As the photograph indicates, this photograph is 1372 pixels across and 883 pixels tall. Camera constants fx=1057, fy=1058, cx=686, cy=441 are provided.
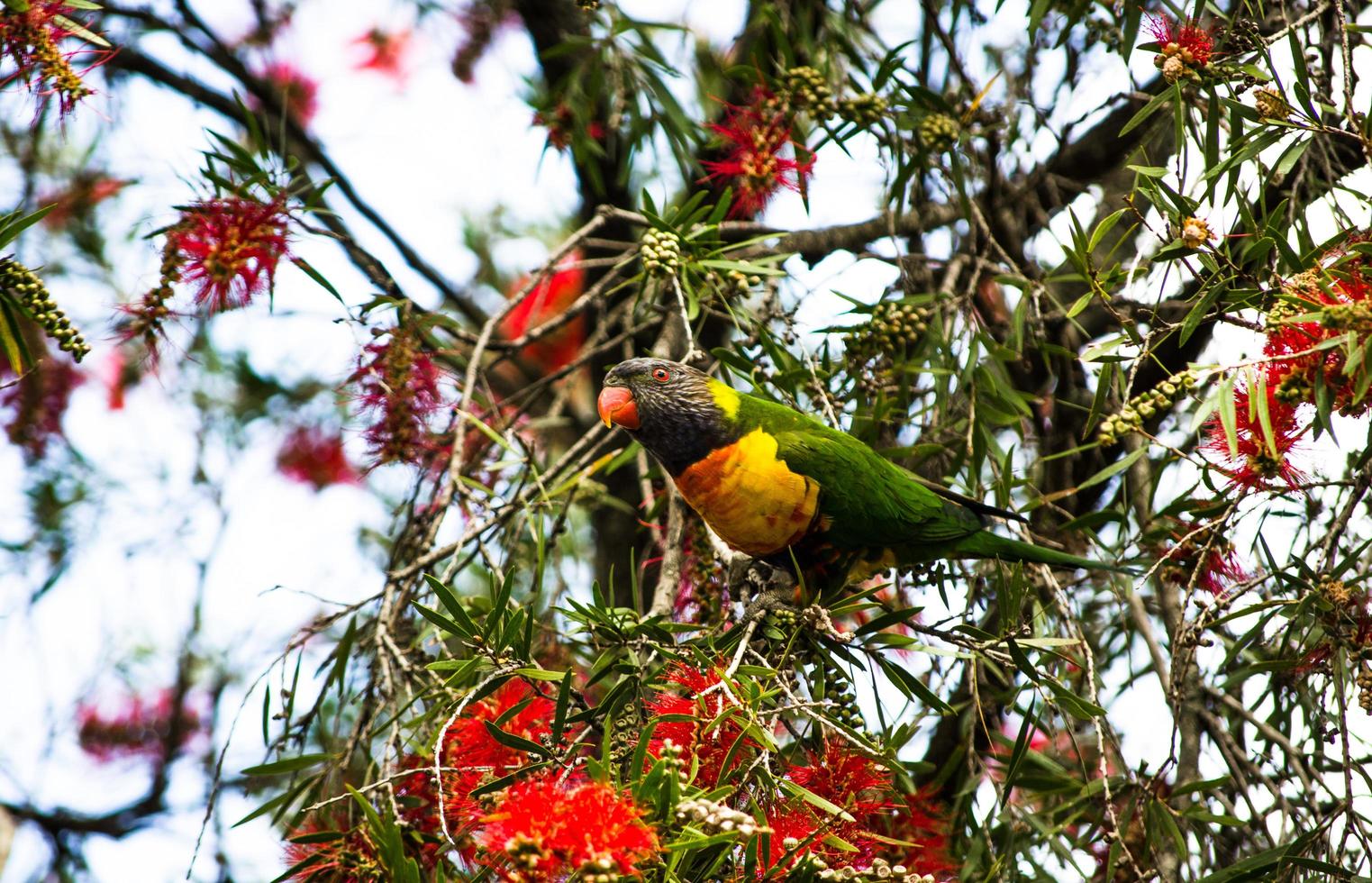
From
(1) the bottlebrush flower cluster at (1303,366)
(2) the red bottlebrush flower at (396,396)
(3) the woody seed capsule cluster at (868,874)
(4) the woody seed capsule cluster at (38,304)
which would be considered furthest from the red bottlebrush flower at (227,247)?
(1) the bottlebrush flower cluster at (1303,366)

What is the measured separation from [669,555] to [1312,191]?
147 cm

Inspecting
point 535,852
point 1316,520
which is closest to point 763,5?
point 1316,520

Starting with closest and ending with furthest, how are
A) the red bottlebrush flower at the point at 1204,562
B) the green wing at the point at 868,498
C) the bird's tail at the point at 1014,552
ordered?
the red bottlebrush flower at the point at 1204,562
the bird's tail at the point at 1014,552
the green wing at the point at 868,498

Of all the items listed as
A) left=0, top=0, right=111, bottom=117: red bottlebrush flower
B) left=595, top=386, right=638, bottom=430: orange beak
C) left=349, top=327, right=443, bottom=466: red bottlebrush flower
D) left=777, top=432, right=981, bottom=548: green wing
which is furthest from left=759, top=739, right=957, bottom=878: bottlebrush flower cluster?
left=0, top=0, right=111, bottom=117: red bottlebrush flower

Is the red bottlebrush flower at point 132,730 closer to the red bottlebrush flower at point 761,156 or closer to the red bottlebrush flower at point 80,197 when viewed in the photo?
the red bottlebrush flower at point 80,197

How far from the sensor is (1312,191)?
2102 millimetres

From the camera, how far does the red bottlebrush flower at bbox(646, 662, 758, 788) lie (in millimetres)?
1389

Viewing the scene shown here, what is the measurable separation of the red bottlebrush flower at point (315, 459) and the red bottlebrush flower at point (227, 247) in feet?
5.89

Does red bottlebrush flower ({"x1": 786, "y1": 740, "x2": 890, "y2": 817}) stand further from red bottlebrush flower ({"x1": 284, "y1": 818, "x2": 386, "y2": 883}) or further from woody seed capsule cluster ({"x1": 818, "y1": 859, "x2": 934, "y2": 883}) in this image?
red bottlebrush flower ({"x1": 284, "y1": 818, "x2": 386, "y2": 883})

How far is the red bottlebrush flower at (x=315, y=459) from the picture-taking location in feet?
12.7

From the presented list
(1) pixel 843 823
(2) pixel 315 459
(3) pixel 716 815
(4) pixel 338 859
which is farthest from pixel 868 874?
(2) pixel 315 459

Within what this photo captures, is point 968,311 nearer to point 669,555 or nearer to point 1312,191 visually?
point 1312,191

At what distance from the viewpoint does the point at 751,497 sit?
2049 mm

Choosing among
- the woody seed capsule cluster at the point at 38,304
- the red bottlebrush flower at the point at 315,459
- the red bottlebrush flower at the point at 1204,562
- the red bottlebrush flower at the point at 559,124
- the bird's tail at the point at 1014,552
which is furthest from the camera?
the red bottlebrush flower at the point at 315,459
